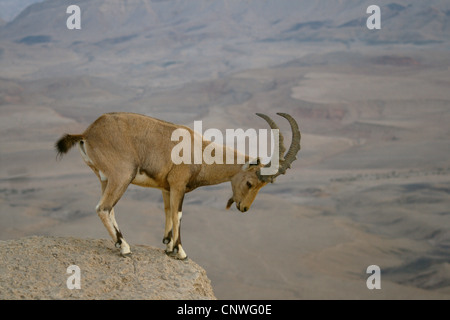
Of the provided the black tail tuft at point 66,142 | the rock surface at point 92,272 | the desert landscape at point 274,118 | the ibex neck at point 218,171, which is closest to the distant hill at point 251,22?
the desert landscape at point 274,118

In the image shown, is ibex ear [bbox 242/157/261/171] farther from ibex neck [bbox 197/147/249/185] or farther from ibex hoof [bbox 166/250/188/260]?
ibex hoof [bbox 166/250/188/260]

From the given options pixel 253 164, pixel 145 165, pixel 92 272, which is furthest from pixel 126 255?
pixel 253 164

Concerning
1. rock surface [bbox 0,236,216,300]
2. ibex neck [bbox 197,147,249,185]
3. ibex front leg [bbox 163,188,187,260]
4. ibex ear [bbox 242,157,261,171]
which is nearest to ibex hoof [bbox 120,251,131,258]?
rock surface [bbox 0,236,216,300]

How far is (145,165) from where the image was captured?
9938 millimetres

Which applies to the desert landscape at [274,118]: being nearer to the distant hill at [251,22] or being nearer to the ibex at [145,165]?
the distant hill at [251,22]

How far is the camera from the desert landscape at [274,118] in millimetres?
40812

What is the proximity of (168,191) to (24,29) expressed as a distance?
190688 mm

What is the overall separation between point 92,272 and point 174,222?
1491mm

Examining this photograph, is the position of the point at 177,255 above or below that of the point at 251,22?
below

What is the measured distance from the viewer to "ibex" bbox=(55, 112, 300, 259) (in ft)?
31.7

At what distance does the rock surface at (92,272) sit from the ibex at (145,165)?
0.45 meters

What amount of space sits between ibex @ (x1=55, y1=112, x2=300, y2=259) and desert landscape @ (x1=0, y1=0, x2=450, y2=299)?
4109 millimetres

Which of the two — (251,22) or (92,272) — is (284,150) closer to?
(92,272)

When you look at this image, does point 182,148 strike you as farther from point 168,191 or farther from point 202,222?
point 202,222
